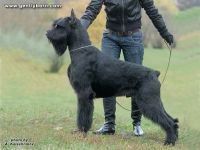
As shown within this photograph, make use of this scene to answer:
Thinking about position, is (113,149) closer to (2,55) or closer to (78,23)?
(78,23)

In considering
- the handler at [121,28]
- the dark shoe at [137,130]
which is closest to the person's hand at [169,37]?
the handler at [121,28]

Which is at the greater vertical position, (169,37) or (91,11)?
(91,11)

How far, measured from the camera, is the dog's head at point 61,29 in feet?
25.6

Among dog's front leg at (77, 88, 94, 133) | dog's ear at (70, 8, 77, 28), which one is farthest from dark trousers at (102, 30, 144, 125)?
dog's front leg at (77, 88, 94, 133)

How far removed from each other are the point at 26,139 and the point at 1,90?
11.2 meters

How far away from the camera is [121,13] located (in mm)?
8484

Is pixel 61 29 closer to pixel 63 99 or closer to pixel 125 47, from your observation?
pixel 125 47

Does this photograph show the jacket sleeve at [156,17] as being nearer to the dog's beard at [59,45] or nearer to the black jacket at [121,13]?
the black jacket at [121,13]

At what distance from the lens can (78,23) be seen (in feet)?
26.1

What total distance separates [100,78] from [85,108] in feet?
1.64

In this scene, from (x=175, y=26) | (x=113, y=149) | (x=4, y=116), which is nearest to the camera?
(x=113, y=149)

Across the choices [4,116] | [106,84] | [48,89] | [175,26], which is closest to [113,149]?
[106,84]

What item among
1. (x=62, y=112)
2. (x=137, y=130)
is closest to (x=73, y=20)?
(x=137, y=130)

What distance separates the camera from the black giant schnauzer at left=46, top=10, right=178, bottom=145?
776 cm
